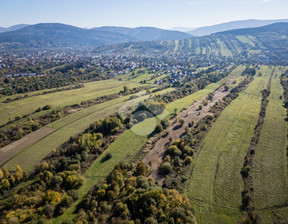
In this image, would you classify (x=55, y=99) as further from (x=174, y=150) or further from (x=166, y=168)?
(x=166, y=168)

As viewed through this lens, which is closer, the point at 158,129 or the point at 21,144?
the point at 21,144

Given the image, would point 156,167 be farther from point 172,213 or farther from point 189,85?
point 189,85

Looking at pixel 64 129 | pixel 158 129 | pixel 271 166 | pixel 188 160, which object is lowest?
pixel 271 166

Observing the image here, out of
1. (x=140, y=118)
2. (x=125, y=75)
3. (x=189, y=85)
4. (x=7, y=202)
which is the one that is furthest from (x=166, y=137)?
(x=125, y=75)

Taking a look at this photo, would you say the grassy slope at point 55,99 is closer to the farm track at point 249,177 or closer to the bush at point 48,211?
the bush at point 48,211

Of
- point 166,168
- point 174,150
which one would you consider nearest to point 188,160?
point 174,150

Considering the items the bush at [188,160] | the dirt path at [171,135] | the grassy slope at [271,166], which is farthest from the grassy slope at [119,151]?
the grassy slope at [271,166]

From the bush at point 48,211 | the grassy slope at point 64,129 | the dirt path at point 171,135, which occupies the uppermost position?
the bush at point 48,211
